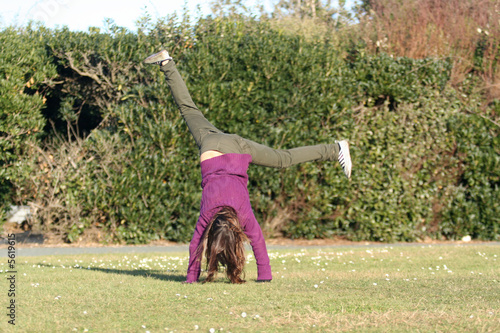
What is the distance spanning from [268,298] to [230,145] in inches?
75.2

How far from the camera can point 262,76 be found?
12.0 meters

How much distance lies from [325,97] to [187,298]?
7592 mm

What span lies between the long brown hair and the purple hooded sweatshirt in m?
0.15

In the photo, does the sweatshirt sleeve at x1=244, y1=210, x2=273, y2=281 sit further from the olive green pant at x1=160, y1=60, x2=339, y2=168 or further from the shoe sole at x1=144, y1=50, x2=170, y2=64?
the shoe sole at x1=144, y1=50, x2=170, y2=64

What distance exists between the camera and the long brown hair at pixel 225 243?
5.88m

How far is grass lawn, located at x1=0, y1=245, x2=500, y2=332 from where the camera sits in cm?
436

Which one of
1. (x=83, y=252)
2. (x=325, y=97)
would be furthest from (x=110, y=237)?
(x=325, y=97)

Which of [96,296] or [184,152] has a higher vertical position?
[184,152]

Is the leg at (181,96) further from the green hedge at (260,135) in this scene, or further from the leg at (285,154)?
the green hedge at (260,135)

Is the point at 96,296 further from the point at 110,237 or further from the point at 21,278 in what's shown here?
the point at 110,237

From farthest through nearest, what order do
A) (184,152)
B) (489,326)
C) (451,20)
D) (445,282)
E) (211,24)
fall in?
1. (451,20)
2. (211,24)
3. (184,152)
4. (445,282)
5. (489,326)

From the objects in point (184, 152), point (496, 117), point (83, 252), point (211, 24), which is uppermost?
point (211, 24)

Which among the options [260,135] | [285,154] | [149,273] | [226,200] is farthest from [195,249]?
[260,135]

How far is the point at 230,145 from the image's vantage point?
652 centimetres
